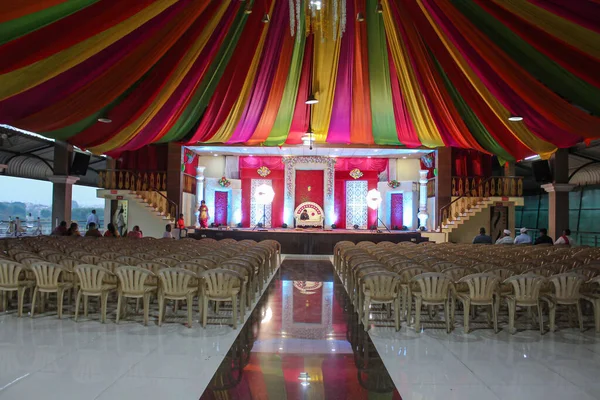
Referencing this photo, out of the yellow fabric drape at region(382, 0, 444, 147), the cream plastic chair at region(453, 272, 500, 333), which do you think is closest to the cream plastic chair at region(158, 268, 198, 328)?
the cream plastic chair at region(453, 272, 500, 333)

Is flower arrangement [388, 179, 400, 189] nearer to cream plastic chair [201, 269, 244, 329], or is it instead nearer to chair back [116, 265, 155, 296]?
cream plastic chair [201, 269, 244, 329]

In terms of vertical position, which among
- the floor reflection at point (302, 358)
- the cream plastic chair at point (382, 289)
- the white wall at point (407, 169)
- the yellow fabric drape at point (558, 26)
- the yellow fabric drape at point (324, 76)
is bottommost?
the floor reflection at point (302, 358)

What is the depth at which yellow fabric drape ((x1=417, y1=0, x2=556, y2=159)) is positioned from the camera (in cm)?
752

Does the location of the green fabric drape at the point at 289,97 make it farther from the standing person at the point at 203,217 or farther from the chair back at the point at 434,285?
the chair back at the point at 434,285

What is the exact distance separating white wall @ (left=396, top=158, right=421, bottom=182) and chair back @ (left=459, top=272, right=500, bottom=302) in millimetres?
14911

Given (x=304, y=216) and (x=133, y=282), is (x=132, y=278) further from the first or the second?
(x=304, y=216)

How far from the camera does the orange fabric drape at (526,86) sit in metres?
6.64

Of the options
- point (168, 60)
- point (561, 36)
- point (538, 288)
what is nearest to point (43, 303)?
point (168, 60)

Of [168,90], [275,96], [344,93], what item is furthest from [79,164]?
[344,93]

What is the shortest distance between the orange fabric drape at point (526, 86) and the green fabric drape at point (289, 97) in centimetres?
255

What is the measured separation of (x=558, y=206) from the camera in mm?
13312

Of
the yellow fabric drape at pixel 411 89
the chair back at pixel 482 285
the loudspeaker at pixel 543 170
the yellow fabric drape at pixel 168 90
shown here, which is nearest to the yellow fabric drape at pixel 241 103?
the yellow fabric drape at pixel 168 90

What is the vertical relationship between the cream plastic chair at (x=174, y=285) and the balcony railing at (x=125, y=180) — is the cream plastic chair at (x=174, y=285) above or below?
below

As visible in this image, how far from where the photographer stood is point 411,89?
1035 centimetres
